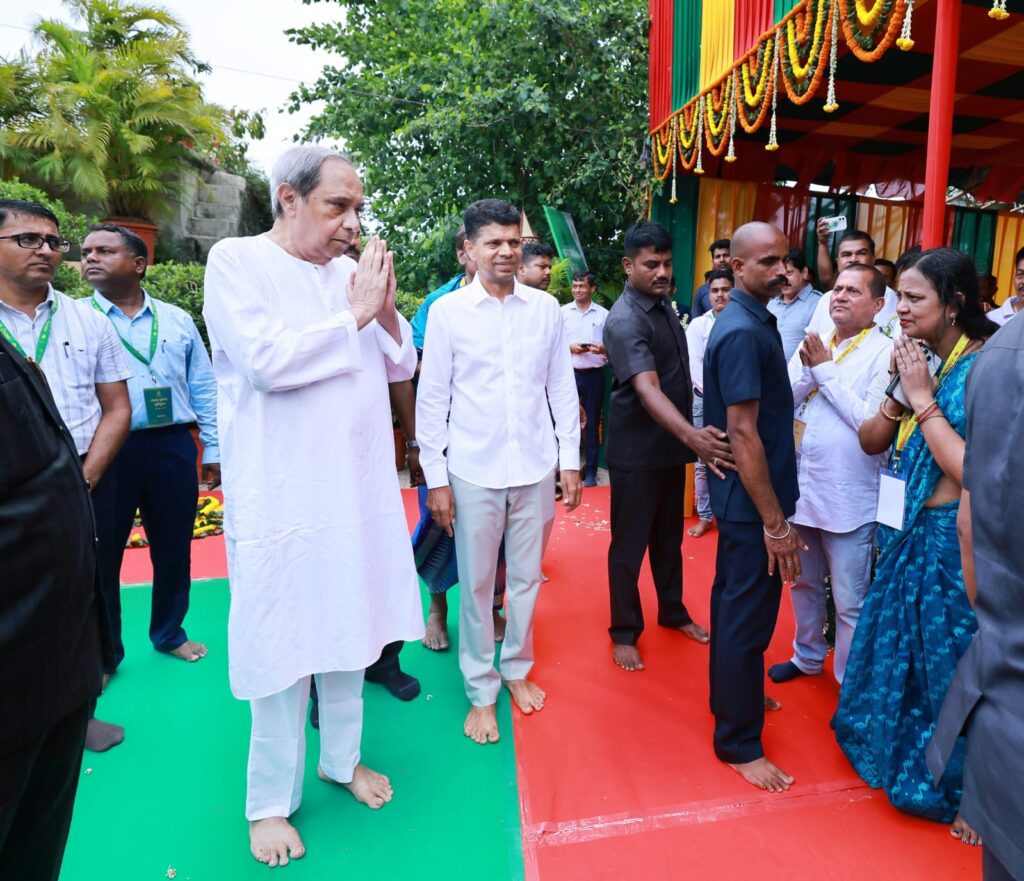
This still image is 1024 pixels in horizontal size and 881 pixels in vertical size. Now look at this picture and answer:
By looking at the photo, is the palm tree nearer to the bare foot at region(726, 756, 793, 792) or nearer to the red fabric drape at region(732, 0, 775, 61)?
the red fabric drape at region(732, 0, 775, 61)

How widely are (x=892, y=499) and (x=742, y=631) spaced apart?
653 mm

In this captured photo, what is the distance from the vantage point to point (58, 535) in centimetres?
122

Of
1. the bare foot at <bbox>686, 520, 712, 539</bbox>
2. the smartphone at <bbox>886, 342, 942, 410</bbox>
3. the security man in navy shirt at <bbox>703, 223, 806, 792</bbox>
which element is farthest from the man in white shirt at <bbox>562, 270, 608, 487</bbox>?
the smartphone at <bbox>886, 342, 942, 410</bbox>

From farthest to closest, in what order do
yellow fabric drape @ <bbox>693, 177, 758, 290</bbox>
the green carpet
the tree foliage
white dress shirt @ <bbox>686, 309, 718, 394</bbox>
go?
the tree foliage < yellow fabric drape @ <bbox>693, 177, 758, 290</bbox> < white dress shirt @ <bbox>686, 309, 718, 394</bbox> < the green carpet

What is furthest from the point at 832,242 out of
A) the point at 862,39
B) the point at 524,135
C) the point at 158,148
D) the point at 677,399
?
the point at 158,148

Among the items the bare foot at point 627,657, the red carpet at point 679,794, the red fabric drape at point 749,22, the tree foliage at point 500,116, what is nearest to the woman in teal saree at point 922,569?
the red carpet at point 679,794

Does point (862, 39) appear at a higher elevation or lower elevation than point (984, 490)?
higher

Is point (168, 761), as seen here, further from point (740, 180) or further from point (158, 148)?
point (158, 148)

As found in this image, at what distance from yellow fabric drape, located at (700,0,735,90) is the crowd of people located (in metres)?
2.14

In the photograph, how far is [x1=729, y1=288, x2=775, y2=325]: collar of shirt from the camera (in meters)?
2.24

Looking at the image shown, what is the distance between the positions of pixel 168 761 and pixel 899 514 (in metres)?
2.63

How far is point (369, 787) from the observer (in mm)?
2256

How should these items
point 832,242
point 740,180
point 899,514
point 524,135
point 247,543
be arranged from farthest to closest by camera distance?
point 524,135 < point 832,242 < point 740,180 < point 899,514 < point 247,543

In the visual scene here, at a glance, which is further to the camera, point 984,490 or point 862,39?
point 862,39
